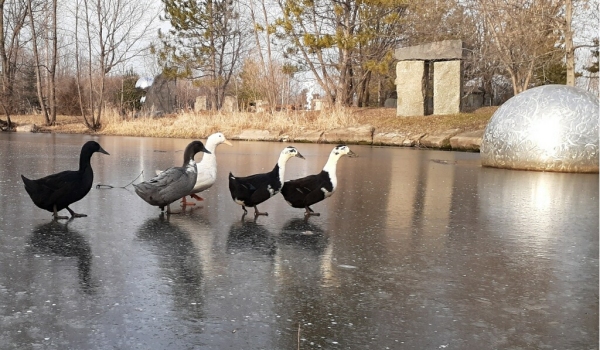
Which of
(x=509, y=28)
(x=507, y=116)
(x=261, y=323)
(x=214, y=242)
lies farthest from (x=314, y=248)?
(x=509, y=28)

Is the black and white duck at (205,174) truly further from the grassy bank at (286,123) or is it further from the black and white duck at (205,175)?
the grassy bank at (286,123)

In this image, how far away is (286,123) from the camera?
26109 mm

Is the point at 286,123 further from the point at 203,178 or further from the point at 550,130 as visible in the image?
the point at 203,178

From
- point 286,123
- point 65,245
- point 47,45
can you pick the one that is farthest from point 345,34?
point 65,245

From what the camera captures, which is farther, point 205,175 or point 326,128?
point 326,128

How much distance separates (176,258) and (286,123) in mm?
21477

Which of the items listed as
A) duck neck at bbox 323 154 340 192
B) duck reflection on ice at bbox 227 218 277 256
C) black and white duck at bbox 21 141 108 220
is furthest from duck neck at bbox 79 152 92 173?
duck neck at bbox 323 154 340 192

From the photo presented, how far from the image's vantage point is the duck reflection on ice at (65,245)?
4.29 meters

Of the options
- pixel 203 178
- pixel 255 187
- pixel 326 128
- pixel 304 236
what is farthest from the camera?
pixel 326 128

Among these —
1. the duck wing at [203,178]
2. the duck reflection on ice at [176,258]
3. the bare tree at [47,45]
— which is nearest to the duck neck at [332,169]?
the duck wing at [203,178]

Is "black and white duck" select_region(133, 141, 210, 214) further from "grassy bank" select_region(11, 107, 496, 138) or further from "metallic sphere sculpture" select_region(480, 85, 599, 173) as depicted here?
"grassy bank" select_region(11, 107, 496, 138)

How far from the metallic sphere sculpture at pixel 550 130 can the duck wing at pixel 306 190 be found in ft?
22.0

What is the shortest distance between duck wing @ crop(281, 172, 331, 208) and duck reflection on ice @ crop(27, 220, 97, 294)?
231cm

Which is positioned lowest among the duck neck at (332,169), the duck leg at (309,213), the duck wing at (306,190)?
the duck leg at (309,213)
